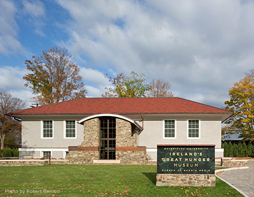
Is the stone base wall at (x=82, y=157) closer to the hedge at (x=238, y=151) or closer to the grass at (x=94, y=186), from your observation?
the grass at (x=94, y=186)

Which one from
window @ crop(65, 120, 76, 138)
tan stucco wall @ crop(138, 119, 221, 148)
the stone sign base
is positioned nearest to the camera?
the stone sign base

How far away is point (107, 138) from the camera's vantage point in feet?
63.9

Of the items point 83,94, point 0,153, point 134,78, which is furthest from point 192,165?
point 134,78

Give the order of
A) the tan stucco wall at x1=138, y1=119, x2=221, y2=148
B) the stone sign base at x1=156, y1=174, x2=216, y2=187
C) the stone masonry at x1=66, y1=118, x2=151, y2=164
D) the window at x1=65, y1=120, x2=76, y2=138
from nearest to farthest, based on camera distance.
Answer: the stone sign base at x1=156, y1=174, x2=216, y2=187 → the stone masonry at x1=66, y1=118, x2=151, y2=164 → the tan stucco wall at x1=138, y1=119, x2=221, y2=148 → the window at x1=65, y1=120, x2=76, y2=138

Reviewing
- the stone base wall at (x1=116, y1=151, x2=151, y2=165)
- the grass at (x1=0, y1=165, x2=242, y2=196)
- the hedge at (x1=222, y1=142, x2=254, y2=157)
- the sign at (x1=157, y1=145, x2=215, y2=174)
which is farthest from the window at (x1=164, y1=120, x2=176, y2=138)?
the sign at (x1=157, y1=145, x2=215, y2=174)

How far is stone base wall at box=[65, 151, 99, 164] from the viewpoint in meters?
18.5

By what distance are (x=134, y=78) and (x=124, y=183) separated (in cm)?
3556

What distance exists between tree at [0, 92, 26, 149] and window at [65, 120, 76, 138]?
1778cm

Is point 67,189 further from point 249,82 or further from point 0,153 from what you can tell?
point 249,82

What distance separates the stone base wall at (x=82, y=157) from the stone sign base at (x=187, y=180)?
29.3 ft

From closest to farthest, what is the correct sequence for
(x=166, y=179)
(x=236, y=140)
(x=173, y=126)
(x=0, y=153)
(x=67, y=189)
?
(x=67, y=189) → (x=166, y=179) → (x=173, y=126) → (x=0, y=153) → (x=236, y=140)

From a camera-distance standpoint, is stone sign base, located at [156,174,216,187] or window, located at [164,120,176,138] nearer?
stone sign base, located at [156,174,216,187]

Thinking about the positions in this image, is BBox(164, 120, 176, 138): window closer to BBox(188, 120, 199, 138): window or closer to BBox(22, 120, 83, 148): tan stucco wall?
BBox(188, 120, 199, 138): window

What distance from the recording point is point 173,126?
23.1 m
